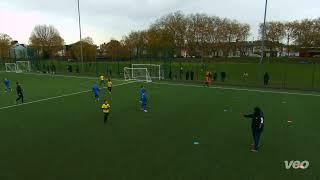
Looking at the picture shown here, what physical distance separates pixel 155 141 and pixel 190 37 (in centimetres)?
7195

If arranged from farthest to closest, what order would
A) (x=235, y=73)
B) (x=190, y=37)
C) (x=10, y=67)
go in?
(x=190, y=37) → (x=10, y=67) → (x=235, y=73)

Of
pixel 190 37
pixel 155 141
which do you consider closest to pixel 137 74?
pixel 155 141

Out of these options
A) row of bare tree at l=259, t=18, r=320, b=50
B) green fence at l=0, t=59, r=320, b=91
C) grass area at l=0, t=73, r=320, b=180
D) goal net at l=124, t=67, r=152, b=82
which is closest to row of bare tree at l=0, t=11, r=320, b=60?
row of bare tree at l=259, t=18, r=320, b=50

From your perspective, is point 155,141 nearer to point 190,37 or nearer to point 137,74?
point 137,74

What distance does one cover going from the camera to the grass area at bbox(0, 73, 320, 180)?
9.44m

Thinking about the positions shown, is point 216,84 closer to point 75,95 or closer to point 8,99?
point 75,95

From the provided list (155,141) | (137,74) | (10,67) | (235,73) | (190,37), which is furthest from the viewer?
(190,37)

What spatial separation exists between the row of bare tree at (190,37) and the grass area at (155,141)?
173 ft

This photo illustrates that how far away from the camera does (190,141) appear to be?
1242cm

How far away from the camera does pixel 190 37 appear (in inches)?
3221

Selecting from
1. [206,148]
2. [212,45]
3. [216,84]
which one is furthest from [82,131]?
[212,45]

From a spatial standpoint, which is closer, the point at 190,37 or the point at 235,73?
the point at 235,73

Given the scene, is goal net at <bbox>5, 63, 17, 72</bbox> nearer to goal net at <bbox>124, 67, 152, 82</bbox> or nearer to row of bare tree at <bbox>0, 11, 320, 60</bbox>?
row of bare tree at <bbox>0, 11, 320, 60</bbox>

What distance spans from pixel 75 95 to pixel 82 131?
12192 mm
